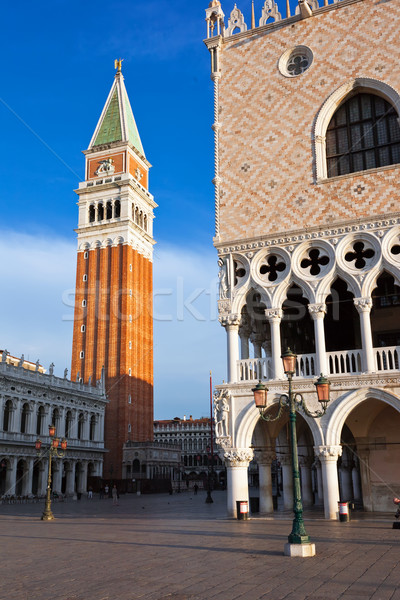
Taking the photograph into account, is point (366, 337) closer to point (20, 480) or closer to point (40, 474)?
point (20, 480)

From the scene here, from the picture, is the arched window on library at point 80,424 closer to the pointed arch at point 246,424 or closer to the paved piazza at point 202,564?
the pointed arch at point 246,424

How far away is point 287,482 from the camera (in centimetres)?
2358

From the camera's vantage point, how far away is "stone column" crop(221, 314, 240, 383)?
2031 centimetres

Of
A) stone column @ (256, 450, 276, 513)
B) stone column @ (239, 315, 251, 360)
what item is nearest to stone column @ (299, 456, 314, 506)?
stone column @ (256, 450, 276, 513)

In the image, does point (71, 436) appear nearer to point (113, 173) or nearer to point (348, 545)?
point (113, 173)

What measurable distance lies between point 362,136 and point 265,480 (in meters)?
12.9

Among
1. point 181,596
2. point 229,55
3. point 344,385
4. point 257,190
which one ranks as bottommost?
point 181,596

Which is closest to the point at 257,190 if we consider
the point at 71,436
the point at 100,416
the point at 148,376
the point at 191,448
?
the point at 71,436

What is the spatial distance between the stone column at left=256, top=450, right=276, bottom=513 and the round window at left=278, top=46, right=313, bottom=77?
14.1 m

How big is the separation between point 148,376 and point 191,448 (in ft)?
175

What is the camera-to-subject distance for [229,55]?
23.1 m

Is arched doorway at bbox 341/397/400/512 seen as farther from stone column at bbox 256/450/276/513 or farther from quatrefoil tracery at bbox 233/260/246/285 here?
quatrefoil tracery at bbox 233/260/246/285

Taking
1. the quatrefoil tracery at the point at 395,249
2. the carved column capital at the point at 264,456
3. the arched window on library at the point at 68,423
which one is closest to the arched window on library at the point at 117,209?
the arched window on library at the point at 68,423

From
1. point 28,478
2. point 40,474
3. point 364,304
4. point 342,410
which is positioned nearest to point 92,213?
point 40,474
